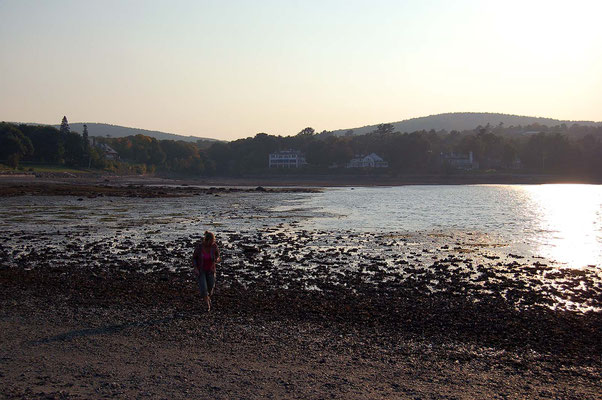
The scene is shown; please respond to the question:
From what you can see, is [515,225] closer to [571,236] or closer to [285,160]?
[571,236]

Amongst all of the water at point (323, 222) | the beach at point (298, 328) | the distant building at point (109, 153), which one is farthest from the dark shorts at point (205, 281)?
the distant building at point (109, 153)

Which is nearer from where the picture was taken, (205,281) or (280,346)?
(280,346)

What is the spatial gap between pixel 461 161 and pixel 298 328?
152038 mm

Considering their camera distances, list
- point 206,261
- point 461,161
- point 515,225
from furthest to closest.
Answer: point 461,161 < point 515,225 < point 206,261

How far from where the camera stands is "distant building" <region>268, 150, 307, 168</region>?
165450mm

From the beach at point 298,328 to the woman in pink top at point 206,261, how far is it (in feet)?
2.04

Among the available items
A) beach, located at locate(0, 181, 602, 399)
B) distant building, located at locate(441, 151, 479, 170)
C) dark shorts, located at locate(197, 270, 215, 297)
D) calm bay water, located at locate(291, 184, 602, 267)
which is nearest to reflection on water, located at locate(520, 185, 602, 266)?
calm bay water, located at locate(291, 184, 602, 267)

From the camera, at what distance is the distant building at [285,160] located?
6514 inches

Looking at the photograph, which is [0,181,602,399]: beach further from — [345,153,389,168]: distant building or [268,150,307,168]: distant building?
[268,150,307,168]: distant building

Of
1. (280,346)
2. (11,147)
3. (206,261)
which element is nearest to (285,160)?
(11,147)

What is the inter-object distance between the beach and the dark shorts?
54cm

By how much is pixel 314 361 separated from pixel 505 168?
153 metres

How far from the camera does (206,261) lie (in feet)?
43.7

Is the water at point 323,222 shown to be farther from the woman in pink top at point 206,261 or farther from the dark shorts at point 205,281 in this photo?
the woman in pink top at point 206,261
